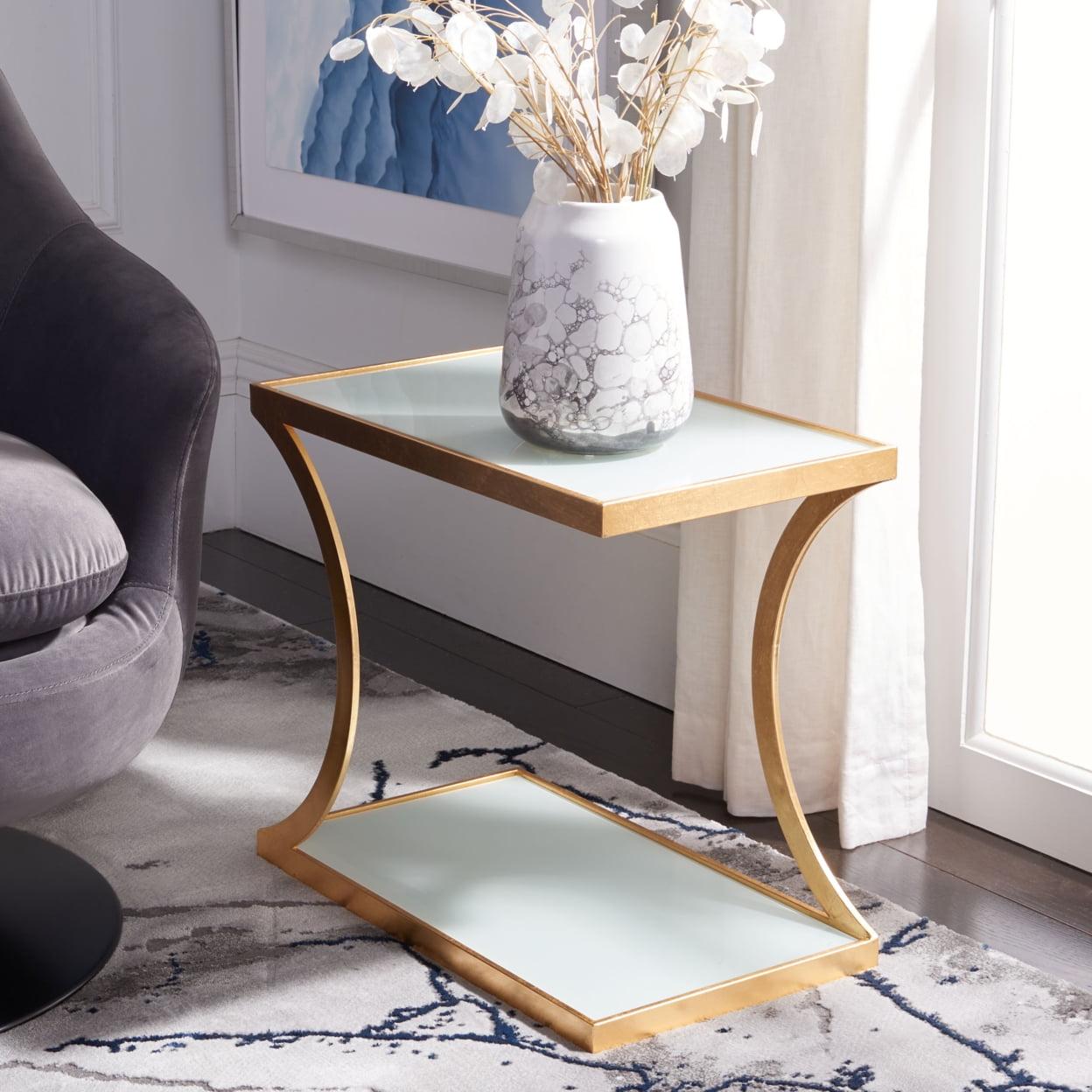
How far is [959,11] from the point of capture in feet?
6.44

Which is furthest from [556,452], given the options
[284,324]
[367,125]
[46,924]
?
[284,324]

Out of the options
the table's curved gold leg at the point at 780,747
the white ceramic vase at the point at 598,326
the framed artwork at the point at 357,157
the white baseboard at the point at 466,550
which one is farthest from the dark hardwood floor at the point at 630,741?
the white ceramic vase at the point at 598,326

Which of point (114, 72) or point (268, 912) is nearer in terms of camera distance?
point (268, 912)

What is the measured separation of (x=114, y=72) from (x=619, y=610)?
1373 millimetres

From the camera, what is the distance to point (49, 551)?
4.97ft

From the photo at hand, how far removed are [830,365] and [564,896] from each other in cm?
68

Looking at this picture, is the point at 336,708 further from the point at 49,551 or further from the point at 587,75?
the point at 587,75

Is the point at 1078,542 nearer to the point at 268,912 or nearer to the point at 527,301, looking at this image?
the point at 527,301

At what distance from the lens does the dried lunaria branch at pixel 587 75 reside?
5.01ft

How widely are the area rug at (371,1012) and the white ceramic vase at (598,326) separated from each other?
56 cm

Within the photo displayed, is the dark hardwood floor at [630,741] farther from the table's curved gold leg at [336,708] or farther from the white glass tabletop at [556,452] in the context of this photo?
the white glass tabletop at [556,452]

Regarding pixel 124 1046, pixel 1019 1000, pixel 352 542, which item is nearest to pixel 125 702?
pixel 124 1046

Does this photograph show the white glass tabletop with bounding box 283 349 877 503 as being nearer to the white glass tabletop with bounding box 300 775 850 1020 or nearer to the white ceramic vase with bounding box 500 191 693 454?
the white ceramic vase with bounding box 500 191 693 454

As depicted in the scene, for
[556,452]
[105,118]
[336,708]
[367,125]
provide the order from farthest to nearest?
[105,118]
[367,125]
[336,708]
[556,452]
